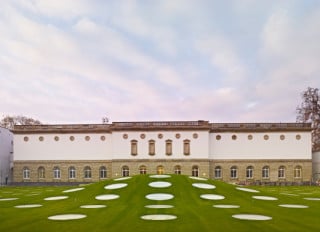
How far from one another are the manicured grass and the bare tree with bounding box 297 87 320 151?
50.5m

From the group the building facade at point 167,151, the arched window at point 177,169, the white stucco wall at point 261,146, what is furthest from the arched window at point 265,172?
the arched window at point 177,169

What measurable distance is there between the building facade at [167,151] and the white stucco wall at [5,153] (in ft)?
15.4

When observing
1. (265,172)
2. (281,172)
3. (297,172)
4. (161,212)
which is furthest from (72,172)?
(161,212)

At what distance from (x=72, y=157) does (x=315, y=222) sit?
53.1 meters

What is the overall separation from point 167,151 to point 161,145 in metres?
1.47

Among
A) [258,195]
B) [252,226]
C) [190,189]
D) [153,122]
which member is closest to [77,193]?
[190,189]

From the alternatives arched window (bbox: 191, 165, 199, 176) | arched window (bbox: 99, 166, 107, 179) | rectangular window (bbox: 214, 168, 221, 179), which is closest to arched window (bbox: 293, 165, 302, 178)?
rectangular window (bbox: 214, 168, 221, 179)

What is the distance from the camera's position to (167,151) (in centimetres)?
5906

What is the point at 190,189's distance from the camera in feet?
68.8

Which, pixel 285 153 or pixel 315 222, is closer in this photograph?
pixel 315 222

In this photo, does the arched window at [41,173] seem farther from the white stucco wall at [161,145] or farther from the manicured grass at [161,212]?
the manicured grass at [161,212]

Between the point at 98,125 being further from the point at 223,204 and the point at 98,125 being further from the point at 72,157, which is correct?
the point at 223,204

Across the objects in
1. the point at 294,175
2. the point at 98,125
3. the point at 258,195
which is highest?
the point at 98,125

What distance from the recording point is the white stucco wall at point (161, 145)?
193 ft
